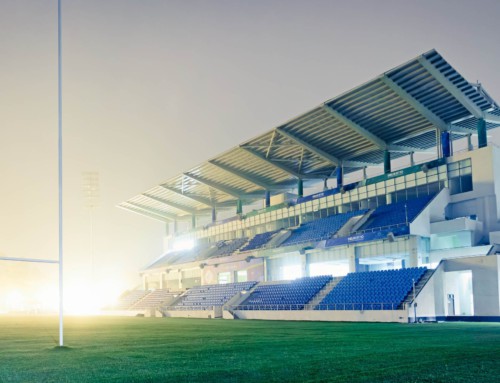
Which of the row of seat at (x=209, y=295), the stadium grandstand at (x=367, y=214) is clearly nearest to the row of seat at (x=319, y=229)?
the stadium grandstand at (x=367, y=214)

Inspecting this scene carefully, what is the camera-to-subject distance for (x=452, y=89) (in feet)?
101

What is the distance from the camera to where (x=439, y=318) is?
1079 inches

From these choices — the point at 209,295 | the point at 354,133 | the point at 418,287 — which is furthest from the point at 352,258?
the point at 209,295

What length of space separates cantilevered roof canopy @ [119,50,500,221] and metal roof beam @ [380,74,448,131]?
6cm

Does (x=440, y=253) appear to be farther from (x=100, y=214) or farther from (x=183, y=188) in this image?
(x=100, y=214)

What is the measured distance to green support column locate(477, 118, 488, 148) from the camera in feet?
106

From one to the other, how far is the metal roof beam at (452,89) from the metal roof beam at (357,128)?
6.89 metres

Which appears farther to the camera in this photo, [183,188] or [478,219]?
[183,188]

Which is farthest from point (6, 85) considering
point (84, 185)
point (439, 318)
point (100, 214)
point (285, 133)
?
point (100, 214)

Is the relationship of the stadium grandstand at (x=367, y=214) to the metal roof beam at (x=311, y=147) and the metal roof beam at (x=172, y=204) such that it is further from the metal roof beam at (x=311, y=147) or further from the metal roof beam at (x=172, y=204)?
the metal roof beam at (x=172, y=204)

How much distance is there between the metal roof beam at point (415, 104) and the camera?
3139 cm

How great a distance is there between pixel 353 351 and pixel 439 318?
1832cm

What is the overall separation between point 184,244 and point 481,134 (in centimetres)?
3777

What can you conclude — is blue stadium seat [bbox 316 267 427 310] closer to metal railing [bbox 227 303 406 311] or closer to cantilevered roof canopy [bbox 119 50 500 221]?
metal railing [bbox 227 303 406 311]
